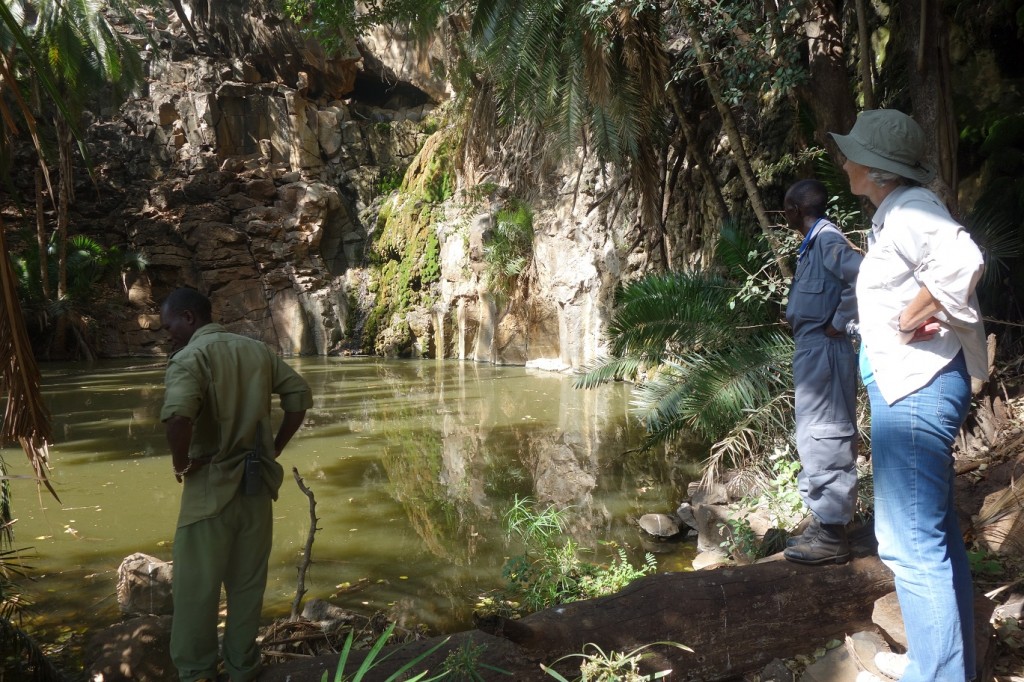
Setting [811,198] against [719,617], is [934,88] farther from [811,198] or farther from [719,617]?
[719,617]

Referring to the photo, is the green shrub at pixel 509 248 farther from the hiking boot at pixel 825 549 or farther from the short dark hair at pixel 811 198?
the hiking boot at pixel 825 549

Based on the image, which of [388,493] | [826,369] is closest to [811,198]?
[826,369]

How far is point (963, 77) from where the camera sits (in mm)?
6742

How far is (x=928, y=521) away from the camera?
2.16 meters

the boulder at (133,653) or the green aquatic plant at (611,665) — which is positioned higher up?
the green aquatic plant at (611,665)

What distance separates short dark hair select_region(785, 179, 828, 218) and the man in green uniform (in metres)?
2.65

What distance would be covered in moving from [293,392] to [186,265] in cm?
2378

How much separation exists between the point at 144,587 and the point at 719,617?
3.31 metres

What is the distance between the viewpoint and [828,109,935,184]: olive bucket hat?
91.7 inches

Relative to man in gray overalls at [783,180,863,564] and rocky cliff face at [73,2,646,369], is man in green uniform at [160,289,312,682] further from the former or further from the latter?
rocky cliff face at [73,2,646,369]

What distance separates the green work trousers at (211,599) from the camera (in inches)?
112

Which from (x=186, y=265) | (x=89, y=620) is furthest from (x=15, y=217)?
(x=89, y=620)

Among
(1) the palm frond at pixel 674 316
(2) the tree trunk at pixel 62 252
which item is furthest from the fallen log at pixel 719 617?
(2) the tree trunk at pixel 62 252

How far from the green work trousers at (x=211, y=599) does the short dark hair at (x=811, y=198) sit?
9.62 ft
